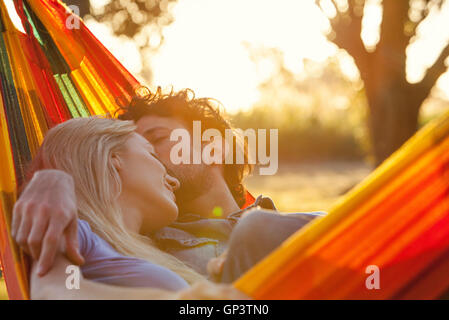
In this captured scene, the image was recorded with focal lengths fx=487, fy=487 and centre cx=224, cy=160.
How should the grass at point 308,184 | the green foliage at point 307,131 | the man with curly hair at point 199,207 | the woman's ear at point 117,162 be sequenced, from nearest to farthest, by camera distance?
the man with curly hair at point 199,207 < the woman's ear at point 117,162 < the grass at point 308,184 < the green foliage at point 307,131

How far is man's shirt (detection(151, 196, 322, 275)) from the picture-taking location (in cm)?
152

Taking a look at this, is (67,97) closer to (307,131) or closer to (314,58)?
(314,58)

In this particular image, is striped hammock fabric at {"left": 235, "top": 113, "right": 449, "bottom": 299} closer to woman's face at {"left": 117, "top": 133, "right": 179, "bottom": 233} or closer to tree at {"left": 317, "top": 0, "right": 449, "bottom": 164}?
woman's face at {"left": 117, "top": 133, "right": 179, "bottom": 233}

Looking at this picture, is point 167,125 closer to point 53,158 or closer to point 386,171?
point 53,158

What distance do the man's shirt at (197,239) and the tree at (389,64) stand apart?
364 cm

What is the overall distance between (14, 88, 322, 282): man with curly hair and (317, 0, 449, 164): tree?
9.90 ft

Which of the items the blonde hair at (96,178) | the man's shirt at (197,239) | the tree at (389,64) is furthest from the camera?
the tree at (389,64)

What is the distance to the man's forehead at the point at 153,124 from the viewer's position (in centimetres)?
206

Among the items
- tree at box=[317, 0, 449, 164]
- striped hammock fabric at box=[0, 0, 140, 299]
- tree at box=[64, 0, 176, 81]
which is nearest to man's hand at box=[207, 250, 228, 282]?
striped hammock fabric at box=[0, 0, 140, 299]

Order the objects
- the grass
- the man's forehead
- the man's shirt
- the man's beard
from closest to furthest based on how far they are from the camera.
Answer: the man's shirt
the man's beard
the man's forehead
the grass

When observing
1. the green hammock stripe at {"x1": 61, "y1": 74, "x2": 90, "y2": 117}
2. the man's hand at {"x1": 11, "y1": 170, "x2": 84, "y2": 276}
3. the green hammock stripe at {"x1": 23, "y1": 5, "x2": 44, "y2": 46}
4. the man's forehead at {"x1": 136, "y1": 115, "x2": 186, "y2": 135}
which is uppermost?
the green hammock stripe at {"x1": 23, "y1": 5, "x2": 44, "y2": 46}

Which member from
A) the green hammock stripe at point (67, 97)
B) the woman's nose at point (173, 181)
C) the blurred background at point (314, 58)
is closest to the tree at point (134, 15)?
the blurred background at point (314, 58)

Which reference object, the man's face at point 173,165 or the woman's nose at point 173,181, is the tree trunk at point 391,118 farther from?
the woman's nose at point 173,181

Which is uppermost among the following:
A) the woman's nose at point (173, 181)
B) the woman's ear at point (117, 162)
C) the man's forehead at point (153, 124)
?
Result: the man's forehead at point (153, 124)
